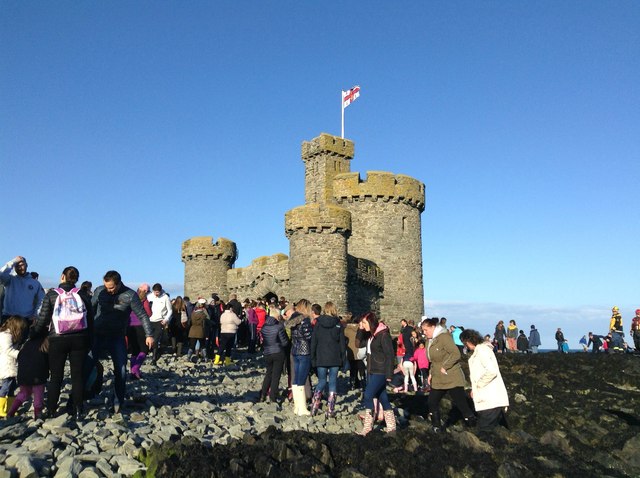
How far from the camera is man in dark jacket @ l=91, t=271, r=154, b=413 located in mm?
8234

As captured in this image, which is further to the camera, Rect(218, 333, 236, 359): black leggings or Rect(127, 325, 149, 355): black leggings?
Rect(218, 333, 236, 359): black leggings

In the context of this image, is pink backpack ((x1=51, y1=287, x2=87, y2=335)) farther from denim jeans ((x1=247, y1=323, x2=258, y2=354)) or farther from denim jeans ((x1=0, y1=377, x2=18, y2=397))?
denim jeans ((x1=247, y1=323, x2=258, y2=354))

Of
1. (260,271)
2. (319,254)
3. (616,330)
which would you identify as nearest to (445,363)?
(319,254)

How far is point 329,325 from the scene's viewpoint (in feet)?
32.8

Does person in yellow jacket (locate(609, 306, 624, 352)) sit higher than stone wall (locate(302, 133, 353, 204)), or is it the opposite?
stone wall (locate(302, 133, 353, 204))

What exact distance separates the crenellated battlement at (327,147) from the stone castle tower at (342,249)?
2.2 inches

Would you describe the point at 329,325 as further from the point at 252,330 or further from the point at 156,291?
the point at 252,330

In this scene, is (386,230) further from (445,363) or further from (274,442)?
(274,442)

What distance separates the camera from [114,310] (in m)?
8.29

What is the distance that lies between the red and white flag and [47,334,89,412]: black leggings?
29.9 m

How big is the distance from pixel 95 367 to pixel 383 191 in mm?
22666

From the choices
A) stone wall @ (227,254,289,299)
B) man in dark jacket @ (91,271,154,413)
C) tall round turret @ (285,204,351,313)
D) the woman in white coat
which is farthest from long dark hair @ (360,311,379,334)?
stone wall @ (227,254,289,299)

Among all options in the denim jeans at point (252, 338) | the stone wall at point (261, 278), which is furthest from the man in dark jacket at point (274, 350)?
the stone wall at point (261, 278)

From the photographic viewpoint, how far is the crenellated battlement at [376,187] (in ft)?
97.7
